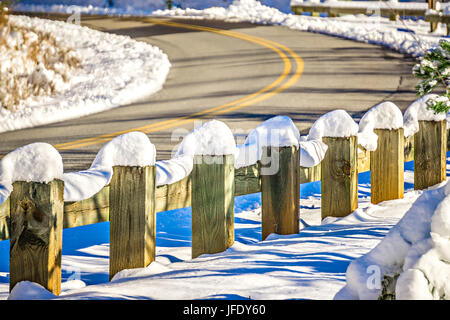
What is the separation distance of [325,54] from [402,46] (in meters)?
2.60

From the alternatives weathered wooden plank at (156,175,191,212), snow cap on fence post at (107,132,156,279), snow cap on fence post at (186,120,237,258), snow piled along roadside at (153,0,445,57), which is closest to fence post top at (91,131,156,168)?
snow cap on fence post at (107,132,156,279)

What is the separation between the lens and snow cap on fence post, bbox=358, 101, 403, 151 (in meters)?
5.39

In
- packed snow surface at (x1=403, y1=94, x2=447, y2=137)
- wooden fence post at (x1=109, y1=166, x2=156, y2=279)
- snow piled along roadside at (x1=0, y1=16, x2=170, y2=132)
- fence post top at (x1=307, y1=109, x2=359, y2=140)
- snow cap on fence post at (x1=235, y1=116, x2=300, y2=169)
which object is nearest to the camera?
wooden fence post at (x1=109, y1=166, x2=156, y2=279)

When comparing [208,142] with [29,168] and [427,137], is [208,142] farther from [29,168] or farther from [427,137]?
[427,137]

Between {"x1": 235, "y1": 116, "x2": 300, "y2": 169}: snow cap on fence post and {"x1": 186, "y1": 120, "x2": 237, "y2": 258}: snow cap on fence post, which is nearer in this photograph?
{"x1": 186, "y1": 120, "x2": 237, "y2": 258}: snow cap on fence post

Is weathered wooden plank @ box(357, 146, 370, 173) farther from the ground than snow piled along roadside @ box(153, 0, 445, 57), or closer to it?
closer to it

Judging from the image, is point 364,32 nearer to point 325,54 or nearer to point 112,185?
point 325,54

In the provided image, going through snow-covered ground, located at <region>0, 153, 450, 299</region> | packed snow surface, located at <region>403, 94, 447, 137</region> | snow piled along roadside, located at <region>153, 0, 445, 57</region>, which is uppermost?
snow piled along roadside, located at <region>153, 0, 445, 57</region>

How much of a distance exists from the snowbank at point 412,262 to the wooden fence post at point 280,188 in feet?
6.36

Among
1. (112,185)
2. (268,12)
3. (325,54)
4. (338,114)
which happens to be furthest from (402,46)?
(112,185)

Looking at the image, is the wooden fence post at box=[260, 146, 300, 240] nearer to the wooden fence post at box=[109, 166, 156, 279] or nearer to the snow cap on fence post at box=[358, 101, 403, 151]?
the wooden fence post at box=[109, 166, 156, 279]

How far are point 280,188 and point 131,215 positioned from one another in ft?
4.05

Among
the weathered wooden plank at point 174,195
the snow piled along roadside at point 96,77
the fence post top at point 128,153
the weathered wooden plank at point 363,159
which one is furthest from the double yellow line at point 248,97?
the fence post top at point 128,153
